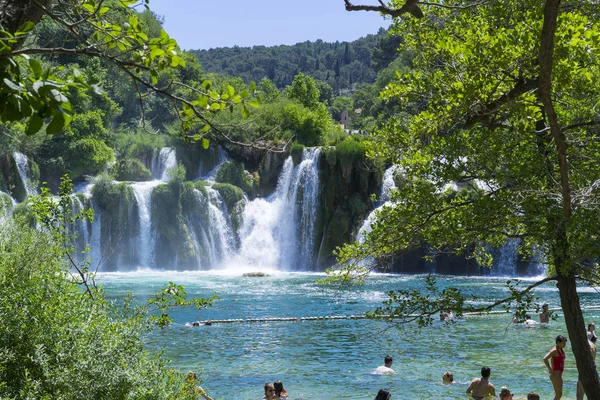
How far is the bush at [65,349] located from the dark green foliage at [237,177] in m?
36.8

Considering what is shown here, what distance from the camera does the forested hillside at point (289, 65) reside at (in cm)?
17800

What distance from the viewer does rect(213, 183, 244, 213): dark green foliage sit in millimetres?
41875

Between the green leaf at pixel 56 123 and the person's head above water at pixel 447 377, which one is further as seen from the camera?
the person's head above water at pixel 447 377

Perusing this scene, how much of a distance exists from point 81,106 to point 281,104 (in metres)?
15.1

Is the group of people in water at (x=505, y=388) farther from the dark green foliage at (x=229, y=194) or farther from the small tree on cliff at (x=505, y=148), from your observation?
the dark green foliage at (x=229, y=194)

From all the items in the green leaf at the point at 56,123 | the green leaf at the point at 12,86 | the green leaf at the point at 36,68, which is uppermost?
the green leaf at the point at 36,68

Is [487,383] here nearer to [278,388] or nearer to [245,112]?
[278,388]

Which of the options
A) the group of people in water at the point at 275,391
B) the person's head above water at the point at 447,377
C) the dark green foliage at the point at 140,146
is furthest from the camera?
the dark green foliage at the point at 140,146

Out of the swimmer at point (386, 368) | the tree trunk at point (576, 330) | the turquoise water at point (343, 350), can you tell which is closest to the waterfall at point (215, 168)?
the turquoise water at point (343, 350)

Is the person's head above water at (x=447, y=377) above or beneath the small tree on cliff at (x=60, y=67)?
beneath

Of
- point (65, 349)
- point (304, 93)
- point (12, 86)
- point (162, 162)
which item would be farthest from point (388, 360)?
point (304, 93)

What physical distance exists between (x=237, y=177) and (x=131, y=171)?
A: 764cm

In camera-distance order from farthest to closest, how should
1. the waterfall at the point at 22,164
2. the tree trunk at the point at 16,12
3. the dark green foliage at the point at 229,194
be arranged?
1. the dark green foliage at the point at 229,194
2. the waterfall at the point at 22,164
3. the tree trunk at the point at 16,12

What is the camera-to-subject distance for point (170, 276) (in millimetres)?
36094
